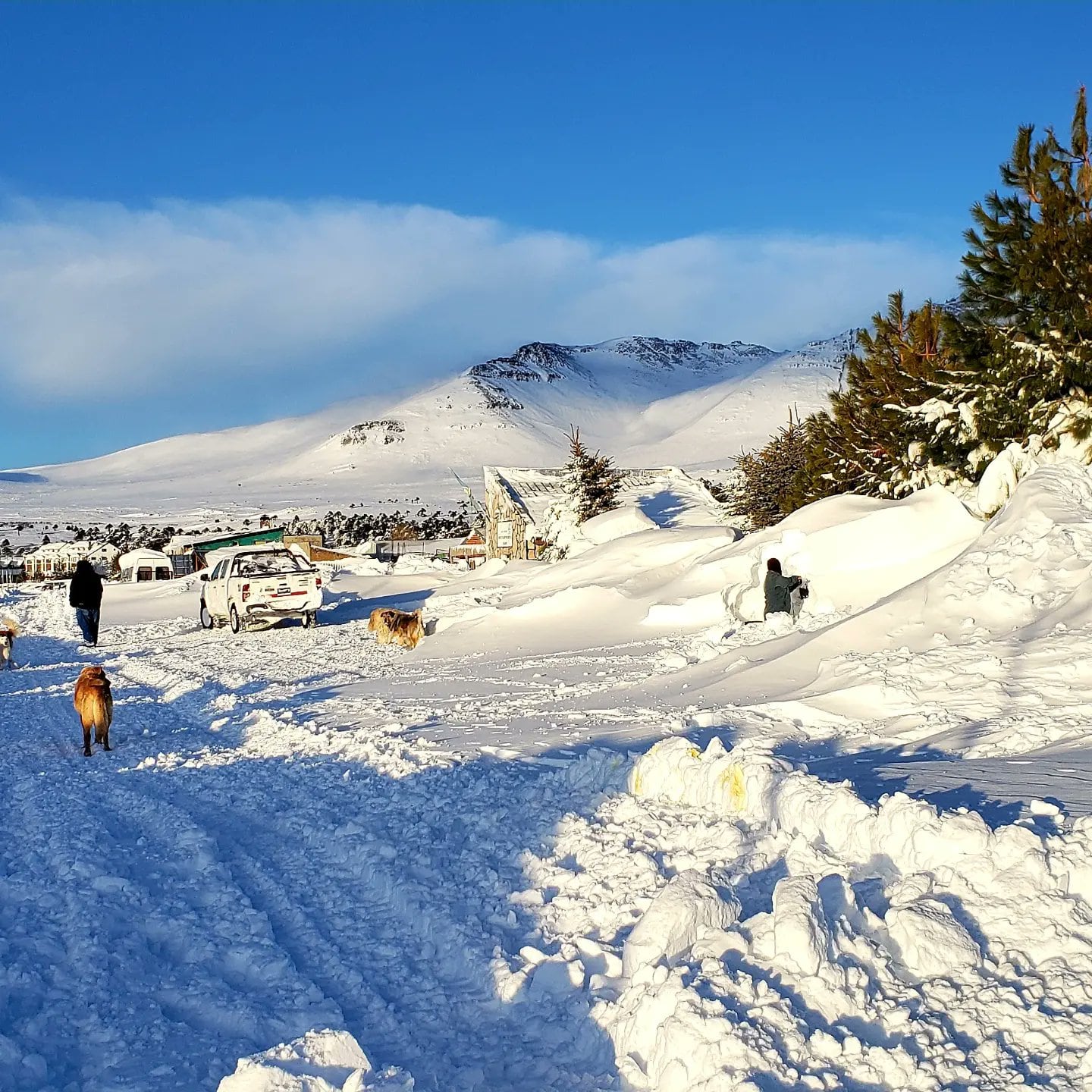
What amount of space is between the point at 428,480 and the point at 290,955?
17428 cm

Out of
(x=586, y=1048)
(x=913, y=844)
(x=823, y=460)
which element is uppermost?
(x=823, y=460)

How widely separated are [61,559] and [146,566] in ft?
53.9

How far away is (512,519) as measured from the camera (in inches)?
1976

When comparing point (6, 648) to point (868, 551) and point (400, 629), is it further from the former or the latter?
point (868, 551)

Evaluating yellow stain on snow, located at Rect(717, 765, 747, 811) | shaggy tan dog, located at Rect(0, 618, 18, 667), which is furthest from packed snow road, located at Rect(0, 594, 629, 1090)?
shaggy tan dog, located at Rect(0, 618, 18, 667)

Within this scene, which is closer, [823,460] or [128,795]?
[128,795]

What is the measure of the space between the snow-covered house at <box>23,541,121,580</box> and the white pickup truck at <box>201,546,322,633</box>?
146 ft

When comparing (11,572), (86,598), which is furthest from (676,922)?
(11,572)

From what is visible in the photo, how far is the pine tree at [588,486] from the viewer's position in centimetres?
4112

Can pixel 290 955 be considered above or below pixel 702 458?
A: below

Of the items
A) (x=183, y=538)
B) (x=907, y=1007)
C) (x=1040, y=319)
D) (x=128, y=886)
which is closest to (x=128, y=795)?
(x=128, y=886)

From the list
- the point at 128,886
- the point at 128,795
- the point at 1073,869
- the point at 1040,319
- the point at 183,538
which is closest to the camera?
the point at 1073,869

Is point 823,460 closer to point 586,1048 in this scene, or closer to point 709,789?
point 709,789

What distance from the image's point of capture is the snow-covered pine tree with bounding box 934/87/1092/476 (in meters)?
17.8
